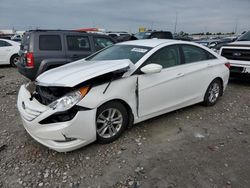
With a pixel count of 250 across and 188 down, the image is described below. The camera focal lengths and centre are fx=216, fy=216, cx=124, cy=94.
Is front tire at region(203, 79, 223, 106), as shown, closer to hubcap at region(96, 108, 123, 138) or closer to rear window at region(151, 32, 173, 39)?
hubcap at region(96, 108, 123, 138)

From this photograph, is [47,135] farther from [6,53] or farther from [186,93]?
[6,53]

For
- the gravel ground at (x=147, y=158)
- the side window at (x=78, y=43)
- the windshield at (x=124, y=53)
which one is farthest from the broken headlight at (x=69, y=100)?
the side window at (x=78, y=43)

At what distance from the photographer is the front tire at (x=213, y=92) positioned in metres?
4.69

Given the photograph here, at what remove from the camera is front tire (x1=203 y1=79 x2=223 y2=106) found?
469 centimetres

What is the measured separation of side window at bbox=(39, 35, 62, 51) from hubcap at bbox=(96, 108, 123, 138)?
150 inches

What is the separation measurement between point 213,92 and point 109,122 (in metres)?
2.80

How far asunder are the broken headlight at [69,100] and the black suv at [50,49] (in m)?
3.04

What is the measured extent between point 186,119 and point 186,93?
20.0 inches

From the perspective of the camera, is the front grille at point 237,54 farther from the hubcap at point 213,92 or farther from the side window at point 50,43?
the side window at point 50,43

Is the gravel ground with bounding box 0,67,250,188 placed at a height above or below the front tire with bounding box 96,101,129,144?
below

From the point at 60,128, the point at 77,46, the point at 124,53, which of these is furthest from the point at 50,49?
the point at 60,128

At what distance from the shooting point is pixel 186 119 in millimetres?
4188

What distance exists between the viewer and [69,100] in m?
2.74

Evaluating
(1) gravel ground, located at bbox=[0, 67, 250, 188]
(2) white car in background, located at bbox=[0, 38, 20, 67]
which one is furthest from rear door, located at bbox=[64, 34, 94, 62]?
(2) white car in background, located at bbox=[0, 38, 20, 67]
